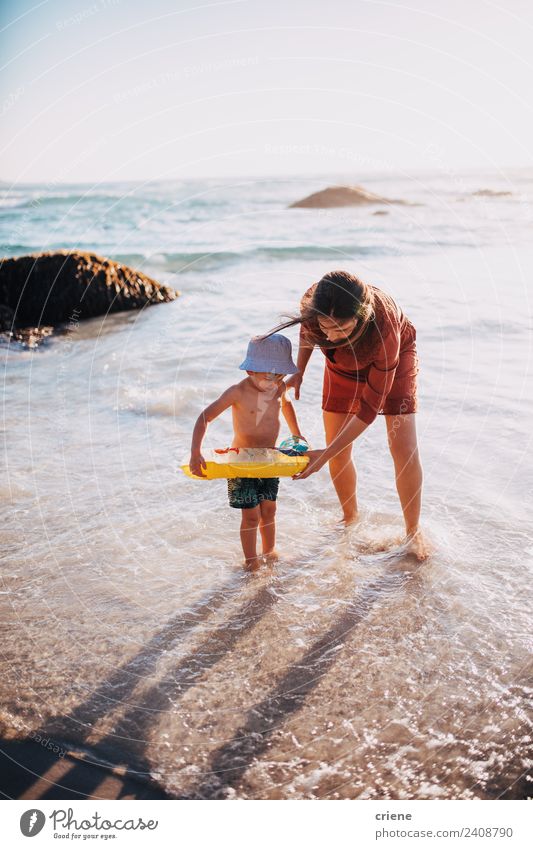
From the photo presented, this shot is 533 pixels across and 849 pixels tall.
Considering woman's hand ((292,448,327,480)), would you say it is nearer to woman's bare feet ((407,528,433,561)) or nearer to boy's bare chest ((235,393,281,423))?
boy's bare chest ((235,393,281,423))

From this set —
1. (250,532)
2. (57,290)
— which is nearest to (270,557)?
(250,532)

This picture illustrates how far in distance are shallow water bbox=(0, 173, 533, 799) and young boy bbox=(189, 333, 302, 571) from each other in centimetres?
28

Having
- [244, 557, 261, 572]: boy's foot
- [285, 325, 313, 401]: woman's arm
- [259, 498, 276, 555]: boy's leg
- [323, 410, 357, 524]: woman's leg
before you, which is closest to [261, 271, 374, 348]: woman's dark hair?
[285, 325, 313, 401]: woman's arm

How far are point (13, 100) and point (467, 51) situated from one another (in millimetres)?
4580

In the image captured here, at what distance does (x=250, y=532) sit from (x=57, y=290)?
6.80 metres

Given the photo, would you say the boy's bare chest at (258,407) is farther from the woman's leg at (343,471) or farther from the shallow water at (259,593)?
the shallow water at (259,593)

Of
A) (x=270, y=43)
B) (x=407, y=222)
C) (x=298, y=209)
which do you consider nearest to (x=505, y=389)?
(x=270, y=43)

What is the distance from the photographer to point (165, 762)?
259cm

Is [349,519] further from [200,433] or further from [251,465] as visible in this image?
[200,433]

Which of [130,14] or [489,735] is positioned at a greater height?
[130,14]

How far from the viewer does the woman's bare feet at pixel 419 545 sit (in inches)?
155

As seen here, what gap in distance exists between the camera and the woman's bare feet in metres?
3.93
